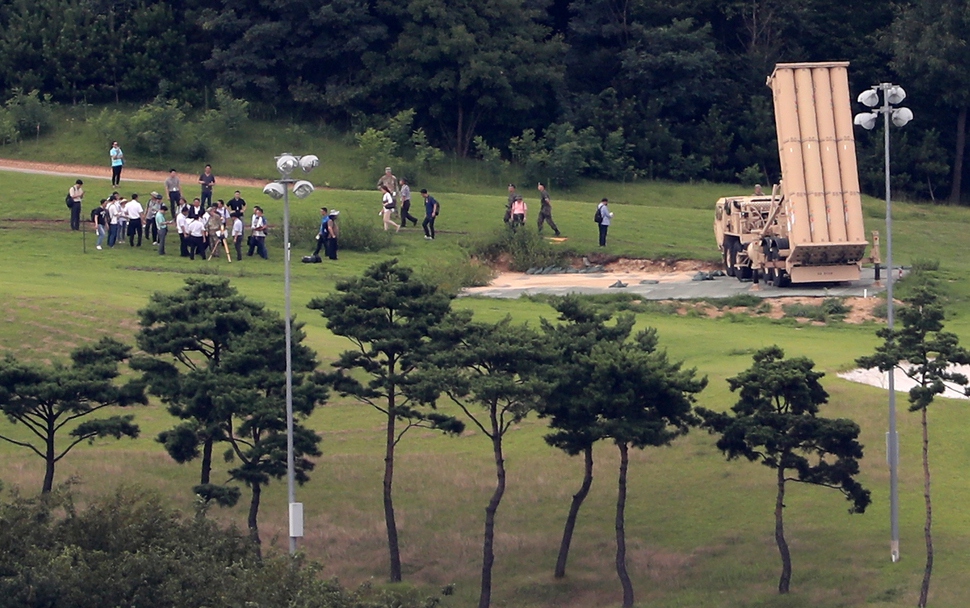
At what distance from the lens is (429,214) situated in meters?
47.6

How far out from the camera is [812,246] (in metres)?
39.3

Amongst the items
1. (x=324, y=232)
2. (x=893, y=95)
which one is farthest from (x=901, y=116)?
(x=324, y=232)

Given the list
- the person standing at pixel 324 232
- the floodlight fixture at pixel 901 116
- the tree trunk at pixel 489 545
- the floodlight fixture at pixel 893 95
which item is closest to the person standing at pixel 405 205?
the person standing at pixel 324 232

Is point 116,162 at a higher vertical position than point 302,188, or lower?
higher

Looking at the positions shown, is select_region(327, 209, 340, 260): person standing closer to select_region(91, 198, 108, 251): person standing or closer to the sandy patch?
select_region(91, 198, 108, 251): person standing

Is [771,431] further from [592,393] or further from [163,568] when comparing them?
[163,568]

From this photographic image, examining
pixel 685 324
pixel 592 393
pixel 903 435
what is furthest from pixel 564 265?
pixel 592 393

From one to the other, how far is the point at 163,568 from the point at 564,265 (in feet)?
93.7

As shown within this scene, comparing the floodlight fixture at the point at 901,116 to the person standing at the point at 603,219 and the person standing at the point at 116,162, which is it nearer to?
the person standing at the point at 603,219

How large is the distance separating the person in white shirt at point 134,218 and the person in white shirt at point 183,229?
1.55 m

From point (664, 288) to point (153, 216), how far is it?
1526 centimetres

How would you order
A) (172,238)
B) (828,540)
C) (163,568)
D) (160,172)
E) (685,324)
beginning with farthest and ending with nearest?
(160,172) < (172,238) < (685,324) < (828,540) < (163,568)

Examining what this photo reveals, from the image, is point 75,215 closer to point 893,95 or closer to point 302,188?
point 302,188

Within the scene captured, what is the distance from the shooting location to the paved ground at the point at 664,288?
40.5 metres
